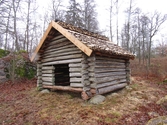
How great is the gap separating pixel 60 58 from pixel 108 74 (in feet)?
9.36

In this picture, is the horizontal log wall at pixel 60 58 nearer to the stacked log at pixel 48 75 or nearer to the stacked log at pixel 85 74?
the stacked log at pixel 48 75

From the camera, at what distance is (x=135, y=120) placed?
438cm

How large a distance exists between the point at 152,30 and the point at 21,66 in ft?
54.9

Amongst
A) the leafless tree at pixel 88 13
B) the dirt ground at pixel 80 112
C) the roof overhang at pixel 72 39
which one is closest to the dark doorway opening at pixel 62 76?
the roof overhang at pixel 72 39

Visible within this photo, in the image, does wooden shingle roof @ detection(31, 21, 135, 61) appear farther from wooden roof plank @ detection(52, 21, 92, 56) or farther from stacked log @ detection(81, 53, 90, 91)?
stacked log @ detection(81, 53, 90, 91)

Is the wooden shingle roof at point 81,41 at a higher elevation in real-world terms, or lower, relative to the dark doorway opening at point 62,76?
higher

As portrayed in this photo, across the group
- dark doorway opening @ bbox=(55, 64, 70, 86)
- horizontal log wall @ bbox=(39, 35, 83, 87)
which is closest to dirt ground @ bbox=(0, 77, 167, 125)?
horizontal log wall @ bbox=(39, 35, 83, 87)

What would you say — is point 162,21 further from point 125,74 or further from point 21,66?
point 21,66

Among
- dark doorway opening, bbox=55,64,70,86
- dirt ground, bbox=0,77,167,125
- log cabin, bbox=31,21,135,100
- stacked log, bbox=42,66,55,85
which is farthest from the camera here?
dark doorway opening, bbox=55,64,70,86

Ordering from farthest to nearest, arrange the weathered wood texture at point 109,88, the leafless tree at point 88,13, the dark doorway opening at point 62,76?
the leafless tree at point 88,13
the dark doorway opening at point 62,76
the weathered wood texture at point 109,88

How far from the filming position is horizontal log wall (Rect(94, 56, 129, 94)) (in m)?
6.16

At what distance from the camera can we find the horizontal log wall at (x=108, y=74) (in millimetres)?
6157

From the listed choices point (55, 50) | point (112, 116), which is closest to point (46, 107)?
point (112, 116)

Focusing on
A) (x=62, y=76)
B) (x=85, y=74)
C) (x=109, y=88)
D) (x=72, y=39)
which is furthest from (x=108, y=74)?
(x=62, y=76)
